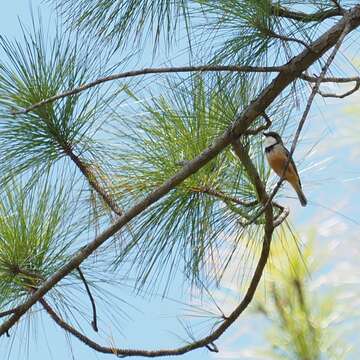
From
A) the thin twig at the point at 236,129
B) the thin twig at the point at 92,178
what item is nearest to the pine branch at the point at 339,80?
the thin twig at the point at 236,129

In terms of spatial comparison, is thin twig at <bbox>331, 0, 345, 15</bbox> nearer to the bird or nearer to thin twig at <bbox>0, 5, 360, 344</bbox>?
thin twig at <bbox>0, 5, 360, 344</bbox>

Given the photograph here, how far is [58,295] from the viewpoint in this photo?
4.80 ft

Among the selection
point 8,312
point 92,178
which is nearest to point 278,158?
point 92,178

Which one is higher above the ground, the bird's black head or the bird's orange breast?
the bird's black head

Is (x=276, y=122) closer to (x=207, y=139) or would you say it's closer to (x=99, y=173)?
(x=207, y=139)

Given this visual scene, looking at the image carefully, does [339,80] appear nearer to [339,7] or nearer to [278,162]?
[339,7]

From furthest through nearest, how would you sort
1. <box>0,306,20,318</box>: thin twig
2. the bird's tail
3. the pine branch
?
the bird's tail
<box>0,306,20,318</box>: thin twig
the pine branch

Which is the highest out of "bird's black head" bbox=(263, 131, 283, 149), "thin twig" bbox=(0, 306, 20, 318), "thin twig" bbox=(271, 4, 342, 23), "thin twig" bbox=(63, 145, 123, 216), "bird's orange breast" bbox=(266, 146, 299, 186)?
"thin twig" bbox=(271, 4, 342, 23)

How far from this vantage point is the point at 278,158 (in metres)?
1.43

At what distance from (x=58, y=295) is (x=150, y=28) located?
1.41 feet

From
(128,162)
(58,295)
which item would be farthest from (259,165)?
(58,295)

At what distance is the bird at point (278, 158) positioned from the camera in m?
1.41

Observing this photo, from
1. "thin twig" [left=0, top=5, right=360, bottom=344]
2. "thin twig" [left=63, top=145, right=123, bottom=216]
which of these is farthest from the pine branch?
"thin twig" [left=63, top=145, right=123, bottom=216]

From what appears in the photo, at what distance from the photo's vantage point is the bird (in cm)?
141
